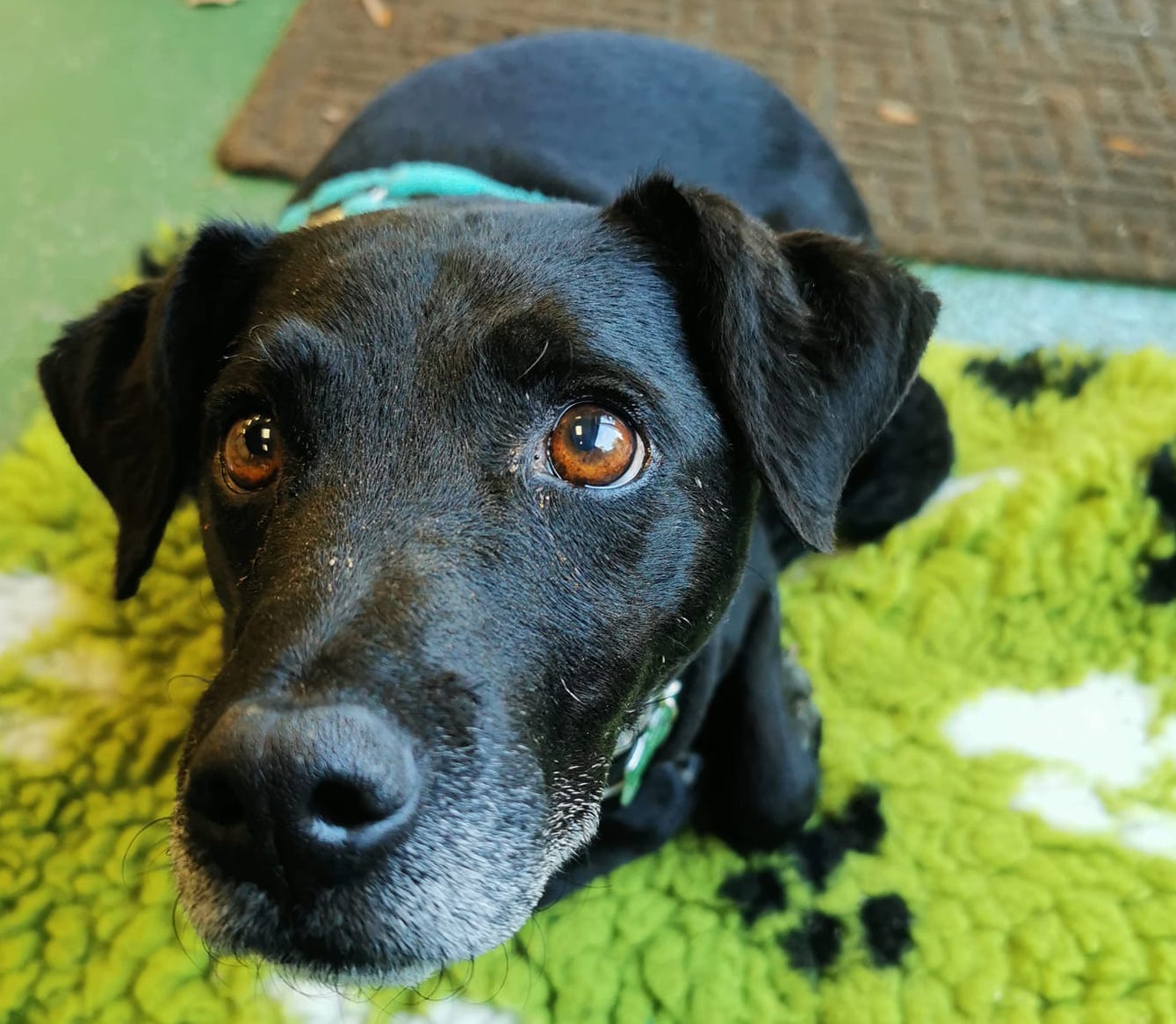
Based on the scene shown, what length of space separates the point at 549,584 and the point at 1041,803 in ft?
3.86

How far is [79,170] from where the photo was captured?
3.16 m

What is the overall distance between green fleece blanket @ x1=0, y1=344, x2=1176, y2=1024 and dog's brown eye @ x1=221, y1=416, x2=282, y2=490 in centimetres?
64

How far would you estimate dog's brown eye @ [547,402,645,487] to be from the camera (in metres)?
1.18

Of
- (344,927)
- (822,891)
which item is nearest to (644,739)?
(822,891)

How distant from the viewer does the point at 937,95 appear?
3.37 metres

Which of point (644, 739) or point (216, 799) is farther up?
point (216, 799)

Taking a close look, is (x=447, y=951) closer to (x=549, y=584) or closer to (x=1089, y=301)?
(x=549, y=584)

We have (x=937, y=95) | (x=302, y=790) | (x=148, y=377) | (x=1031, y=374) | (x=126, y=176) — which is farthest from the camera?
(x=937, y=95)

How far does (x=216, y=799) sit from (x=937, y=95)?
10.7 ft

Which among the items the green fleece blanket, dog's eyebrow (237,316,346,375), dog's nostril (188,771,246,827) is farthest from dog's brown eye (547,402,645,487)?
the green fleece blanket

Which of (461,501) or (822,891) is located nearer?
(461,501)

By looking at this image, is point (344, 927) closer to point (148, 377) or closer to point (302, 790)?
point (302, 790)

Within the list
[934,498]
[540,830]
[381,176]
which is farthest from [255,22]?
[540,830]

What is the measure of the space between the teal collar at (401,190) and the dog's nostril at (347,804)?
3.86 feet
